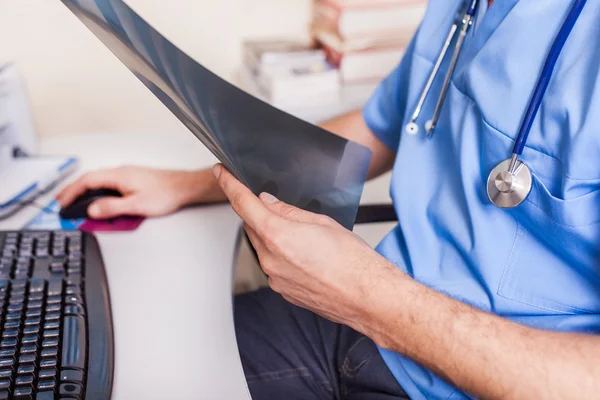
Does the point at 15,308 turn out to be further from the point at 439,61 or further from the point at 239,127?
the point at 439,61

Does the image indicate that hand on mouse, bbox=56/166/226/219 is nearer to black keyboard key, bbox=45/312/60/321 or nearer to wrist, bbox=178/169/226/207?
wrist, bbox=178/169/226/207

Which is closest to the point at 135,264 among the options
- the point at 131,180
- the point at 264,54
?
the point at 131,180

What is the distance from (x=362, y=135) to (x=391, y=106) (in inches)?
3.0

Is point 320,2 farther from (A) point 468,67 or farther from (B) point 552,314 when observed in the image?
(B) point 552,314

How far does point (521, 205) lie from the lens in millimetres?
623

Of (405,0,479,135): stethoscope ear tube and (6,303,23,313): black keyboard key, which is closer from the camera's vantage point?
(6,303,23,313): black keyboard key

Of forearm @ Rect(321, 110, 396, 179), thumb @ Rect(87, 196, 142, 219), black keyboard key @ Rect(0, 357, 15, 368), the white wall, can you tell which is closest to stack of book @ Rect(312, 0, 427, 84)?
the white wall

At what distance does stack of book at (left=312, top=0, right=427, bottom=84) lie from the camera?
1250 mm

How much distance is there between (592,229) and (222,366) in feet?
1.34

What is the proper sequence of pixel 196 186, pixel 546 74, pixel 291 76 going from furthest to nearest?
pixel 291 76, pixel 196 186, pixel 546 74

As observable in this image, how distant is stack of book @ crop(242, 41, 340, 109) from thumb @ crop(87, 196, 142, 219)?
479 millimetres

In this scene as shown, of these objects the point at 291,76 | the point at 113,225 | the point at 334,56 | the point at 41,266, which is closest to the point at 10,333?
the point at 41,266

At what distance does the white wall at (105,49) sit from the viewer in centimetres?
123

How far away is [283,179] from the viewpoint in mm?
666
